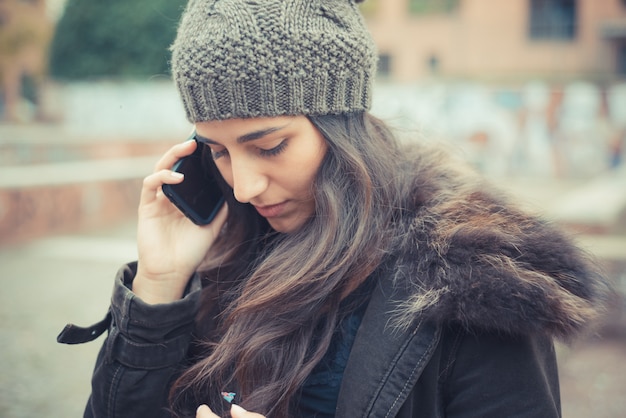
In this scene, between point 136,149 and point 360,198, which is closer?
point 360,198

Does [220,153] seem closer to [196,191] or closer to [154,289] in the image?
[196,191]

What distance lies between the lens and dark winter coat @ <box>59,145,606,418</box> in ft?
4.16

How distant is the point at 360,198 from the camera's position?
5.14ft

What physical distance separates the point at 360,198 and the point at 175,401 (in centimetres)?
77

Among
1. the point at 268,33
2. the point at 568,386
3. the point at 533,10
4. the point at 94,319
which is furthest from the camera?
the point at 533,10

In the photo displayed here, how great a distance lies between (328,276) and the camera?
149 cm

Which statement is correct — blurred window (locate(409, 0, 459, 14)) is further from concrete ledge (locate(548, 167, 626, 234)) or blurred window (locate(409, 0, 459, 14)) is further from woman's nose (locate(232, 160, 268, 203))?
woman's nose (locate(232, 160, 268, 203))

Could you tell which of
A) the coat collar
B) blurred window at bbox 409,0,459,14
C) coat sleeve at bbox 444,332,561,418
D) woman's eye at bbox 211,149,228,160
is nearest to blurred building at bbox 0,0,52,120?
blurred window at bbox 409,0,459,14

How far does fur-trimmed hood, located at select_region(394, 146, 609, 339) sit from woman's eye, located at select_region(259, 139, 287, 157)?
0.38 metres

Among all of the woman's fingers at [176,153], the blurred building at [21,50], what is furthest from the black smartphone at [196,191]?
the blurred building at [21,50]

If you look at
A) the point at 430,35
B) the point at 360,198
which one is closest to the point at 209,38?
the point at 360,198

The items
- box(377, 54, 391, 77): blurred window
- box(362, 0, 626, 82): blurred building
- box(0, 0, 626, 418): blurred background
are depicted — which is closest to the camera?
box(0, 0, 626, 418): blurred background

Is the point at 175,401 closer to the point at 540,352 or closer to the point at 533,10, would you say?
the point at 540,352

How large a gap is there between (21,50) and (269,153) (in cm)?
3013
